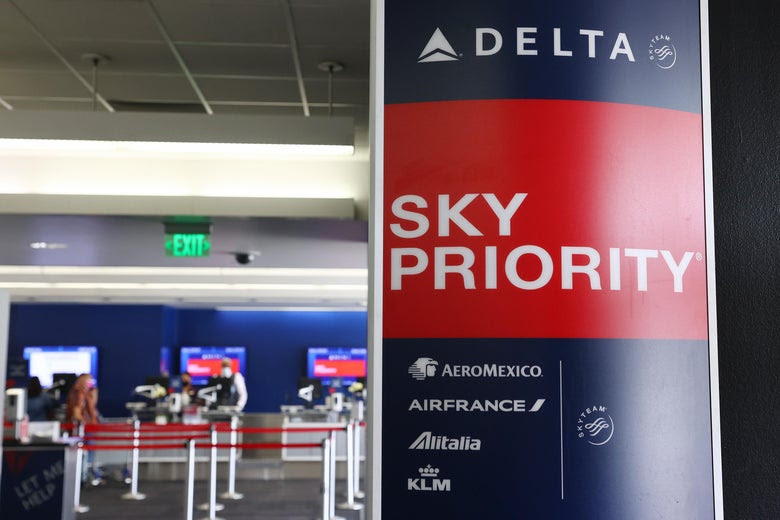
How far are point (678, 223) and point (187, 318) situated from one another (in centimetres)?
1953

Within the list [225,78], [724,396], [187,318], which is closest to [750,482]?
[724,396]

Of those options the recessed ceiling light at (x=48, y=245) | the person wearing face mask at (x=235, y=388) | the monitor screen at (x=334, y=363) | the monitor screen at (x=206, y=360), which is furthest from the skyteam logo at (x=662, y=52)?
the monitor screen at (x=334, y=363)

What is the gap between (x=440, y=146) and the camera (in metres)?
1.33

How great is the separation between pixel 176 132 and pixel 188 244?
1.88 metres

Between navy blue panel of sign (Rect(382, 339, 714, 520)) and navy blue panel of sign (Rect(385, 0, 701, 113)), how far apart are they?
0.37 meters

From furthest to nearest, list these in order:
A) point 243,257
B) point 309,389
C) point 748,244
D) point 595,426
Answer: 1. point 309,389
2. point 243,257
3. point 748,244
4. point 595,426

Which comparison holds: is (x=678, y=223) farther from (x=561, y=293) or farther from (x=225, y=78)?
(x=225, y=78)

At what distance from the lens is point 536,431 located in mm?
1285

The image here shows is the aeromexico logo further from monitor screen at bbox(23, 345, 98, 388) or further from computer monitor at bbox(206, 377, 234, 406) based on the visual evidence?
monitor screen at bbox(23, 345, 98, 388)

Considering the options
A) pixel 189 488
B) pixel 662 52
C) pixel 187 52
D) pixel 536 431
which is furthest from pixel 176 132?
pixel 536 431

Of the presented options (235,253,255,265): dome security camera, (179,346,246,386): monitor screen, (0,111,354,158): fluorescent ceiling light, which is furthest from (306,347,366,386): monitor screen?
(0,111,354,158): fluorescent ceiling light

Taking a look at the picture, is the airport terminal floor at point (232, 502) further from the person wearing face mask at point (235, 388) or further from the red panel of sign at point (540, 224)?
the red panel of sign at point (540, 224)

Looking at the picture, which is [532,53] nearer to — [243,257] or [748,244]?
[748,244]

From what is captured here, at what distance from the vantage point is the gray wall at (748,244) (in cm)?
152
